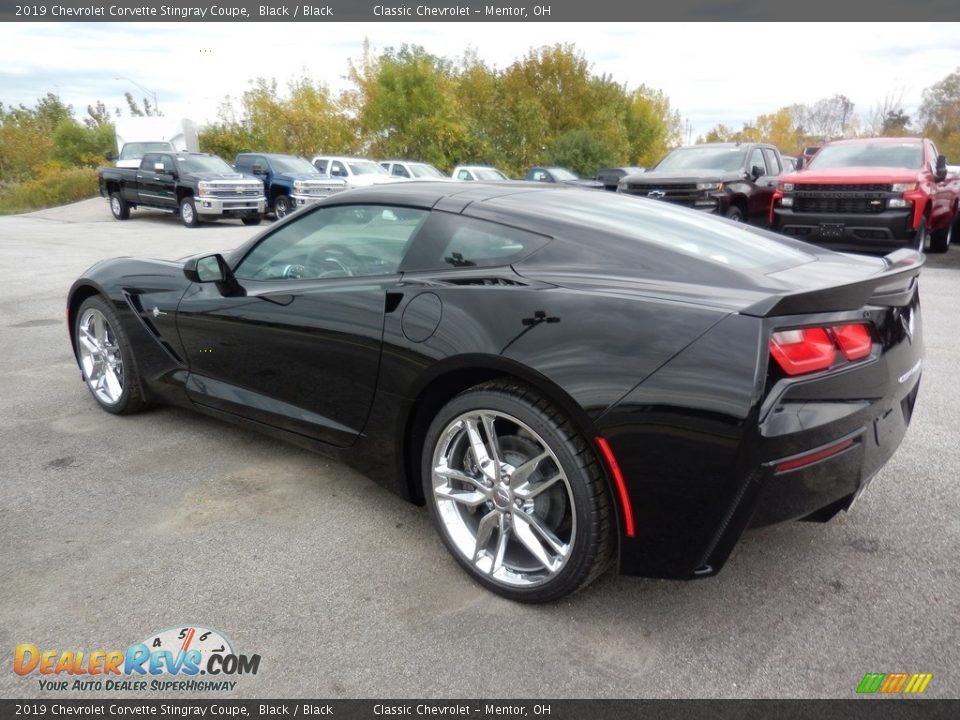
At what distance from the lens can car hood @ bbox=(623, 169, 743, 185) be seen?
11461mm

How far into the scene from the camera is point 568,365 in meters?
2.25

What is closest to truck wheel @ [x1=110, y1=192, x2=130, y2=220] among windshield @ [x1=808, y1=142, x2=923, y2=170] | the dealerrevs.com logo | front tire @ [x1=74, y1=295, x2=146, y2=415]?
windshield @ [x1=808, y1=142, x2=923, y2=170]

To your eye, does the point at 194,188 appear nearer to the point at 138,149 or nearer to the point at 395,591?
the point at 138,149

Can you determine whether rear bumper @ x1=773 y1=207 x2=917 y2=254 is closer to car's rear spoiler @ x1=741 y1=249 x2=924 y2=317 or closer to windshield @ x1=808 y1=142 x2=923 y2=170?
windshield @ x1=808 y1=142 x2=923 y2=170

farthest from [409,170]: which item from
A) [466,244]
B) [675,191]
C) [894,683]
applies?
[894,683]

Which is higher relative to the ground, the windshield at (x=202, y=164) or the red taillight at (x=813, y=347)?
the windshield at (x=202, y=164)

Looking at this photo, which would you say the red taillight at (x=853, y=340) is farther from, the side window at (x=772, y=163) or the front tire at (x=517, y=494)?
the side window at (x=772, y=163)

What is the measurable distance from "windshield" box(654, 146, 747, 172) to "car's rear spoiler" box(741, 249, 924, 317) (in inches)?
409

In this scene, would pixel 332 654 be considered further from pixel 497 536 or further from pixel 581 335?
pixel 581 335

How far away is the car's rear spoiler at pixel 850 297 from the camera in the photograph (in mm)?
2047

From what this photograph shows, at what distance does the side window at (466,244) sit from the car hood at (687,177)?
949cm

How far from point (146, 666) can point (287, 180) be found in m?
18.8

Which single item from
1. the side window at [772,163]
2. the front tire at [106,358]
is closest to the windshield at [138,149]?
the side window at [772,163]

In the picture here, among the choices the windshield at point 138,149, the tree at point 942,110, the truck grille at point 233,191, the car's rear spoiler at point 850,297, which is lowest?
the car's rear spoiler at point 850,297
